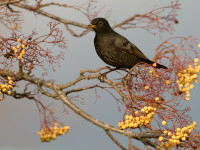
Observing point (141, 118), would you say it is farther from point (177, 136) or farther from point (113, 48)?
point (113, 48)

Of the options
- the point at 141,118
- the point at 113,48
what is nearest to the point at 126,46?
the point at 113,48

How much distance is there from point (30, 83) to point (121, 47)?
1758mm

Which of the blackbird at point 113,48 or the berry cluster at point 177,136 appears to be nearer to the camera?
the berry cluster at point 177,136

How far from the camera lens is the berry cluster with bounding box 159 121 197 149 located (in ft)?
11.9

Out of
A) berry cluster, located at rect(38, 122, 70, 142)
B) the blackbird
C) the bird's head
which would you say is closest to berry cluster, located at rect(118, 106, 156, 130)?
berry cluster, located at rect(38, 122, 70, 142)

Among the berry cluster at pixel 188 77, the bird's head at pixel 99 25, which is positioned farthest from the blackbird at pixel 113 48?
the berry cluster at pixel 188 77

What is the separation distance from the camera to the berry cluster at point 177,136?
3.62 m

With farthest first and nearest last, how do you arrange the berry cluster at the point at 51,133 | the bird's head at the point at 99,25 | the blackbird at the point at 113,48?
1. the bird's head at the point at 99,25
2. the blackbird at the point at 113,48
3. the berry cluster at the point at 51,133

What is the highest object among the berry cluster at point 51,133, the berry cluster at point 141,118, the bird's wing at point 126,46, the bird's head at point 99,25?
the bird's head at point 99,25

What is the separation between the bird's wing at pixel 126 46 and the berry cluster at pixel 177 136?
181cm

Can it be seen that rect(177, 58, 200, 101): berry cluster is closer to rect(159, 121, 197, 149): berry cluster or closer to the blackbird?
rect(159, 121, 197, 149): berry cluster

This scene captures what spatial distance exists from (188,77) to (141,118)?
0.76 metres

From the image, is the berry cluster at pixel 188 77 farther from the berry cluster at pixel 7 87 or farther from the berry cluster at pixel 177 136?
the berry cluster at pixel 7 87

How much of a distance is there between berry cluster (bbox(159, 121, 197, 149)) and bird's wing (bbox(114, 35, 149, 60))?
1813 mm
